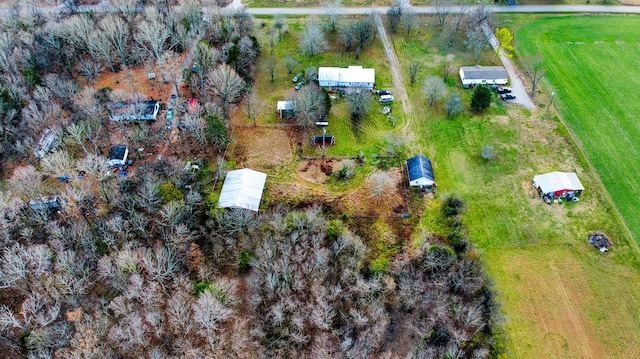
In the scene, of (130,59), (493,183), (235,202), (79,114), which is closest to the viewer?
(235,202)

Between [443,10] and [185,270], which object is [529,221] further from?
[443,10]

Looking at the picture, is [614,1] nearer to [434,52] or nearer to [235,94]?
[434,52]

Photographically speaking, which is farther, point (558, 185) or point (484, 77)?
point (484, 77)

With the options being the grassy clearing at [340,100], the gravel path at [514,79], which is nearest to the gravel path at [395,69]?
the grassy clearing at [340,100]

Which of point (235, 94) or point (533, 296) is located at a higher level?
point (235, 94)

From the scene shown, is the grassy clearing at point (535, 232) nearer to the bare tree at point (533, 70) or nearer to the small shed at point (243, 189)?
the bare tree at point (533, 70)

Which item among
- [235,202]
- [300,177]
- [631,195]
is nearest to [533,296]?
[631,195]

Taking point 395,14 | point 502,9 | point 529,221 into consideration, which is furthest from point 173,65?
point 502,9
